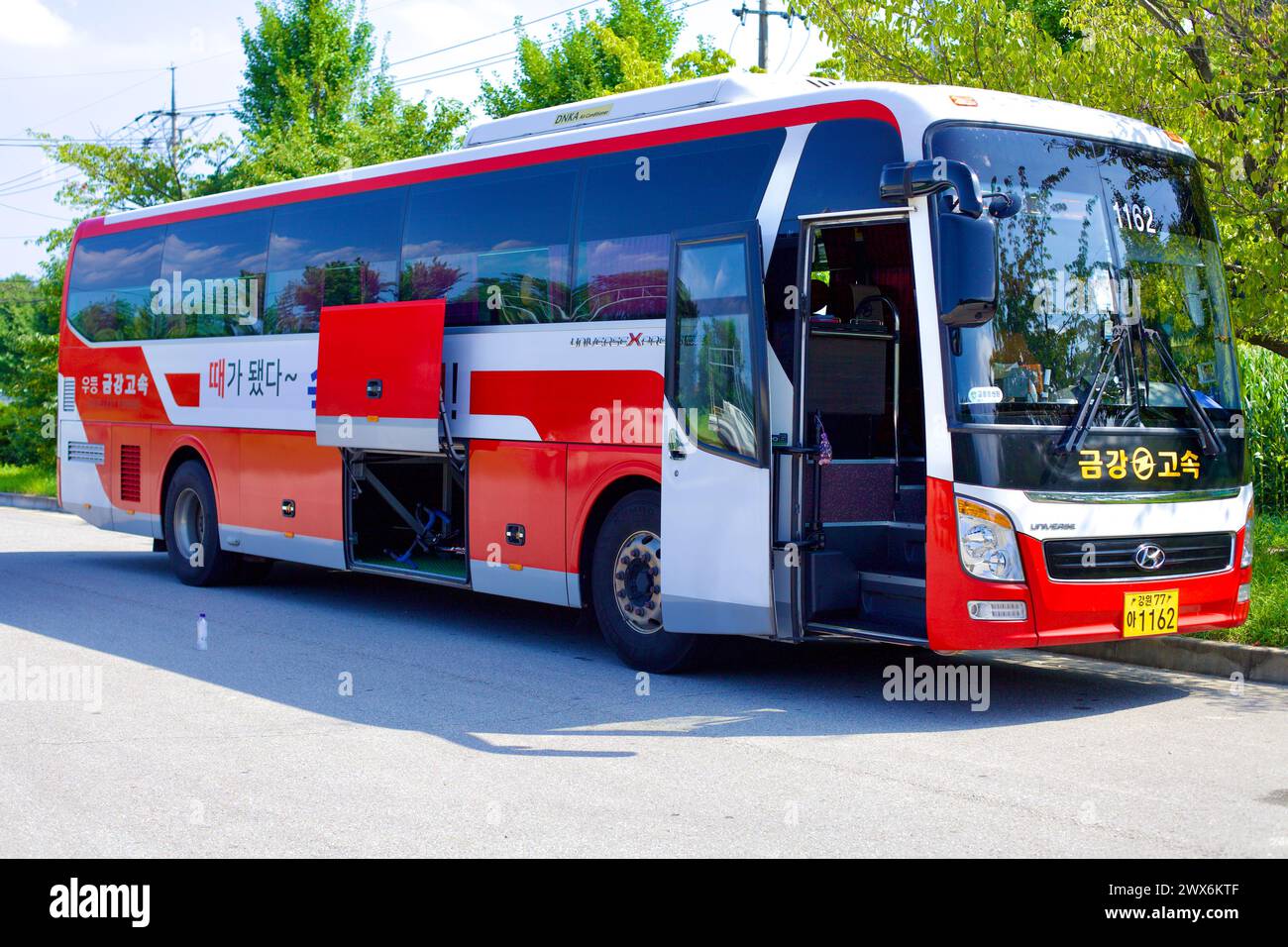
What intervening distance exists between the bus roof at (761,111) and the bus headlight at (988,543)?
2033 mm

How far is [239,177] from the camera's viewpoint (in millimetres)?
28156

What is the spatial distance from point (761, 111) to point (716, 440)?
2.07 m

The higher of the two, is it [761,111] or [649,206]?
[761,111]

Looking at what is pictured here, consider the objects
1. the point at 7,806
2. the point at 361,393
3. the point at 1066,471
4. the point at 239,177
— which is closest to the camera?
the point at 7,806

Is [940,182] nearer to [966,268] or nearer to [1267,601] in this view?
[966,268]

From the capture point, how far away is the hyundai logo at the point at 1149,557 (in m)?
8.43

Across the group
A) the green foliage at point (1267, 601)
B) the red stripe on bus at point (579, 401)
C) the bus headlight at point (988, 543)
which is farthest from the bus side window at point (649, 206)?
the green foliage at point (1267, 601)

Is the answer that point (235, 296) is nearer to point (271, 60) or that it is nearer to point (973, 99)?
point (973, 99)

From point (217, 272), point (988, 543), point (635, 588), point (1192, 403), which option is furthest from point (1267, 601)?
point (217, 272)

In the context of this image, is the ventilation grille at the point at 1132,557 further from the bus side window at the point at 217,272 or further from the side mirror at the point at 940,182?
the bus side window at the point at 217,272

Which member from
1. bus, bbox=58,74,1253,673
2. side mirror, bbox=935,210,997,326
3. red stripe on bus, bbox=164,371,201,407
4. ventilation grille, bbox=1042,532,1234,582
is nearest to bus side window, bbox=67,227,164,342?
red stripe on bus, bbox=164,371,201,407

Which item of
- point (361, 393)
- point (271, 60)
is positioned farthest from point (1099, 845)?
point (271, 60)

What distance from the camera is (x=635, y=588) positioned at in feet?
32.7

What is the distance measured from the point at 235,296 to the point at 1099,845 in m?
10.7
